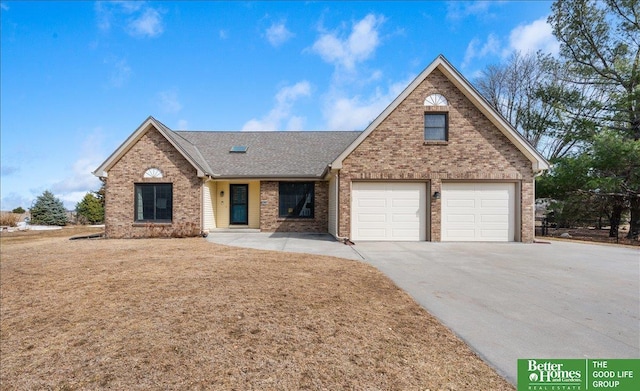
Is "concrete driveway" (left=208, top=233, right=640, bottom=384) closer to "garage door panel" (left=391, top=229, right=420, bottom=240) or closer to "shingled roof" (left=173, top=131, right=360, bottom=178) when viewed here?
"garage door panel" (left=391, top=229, right=420, bottom=240)

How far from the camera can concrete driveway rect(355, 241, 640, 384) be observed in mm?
3570

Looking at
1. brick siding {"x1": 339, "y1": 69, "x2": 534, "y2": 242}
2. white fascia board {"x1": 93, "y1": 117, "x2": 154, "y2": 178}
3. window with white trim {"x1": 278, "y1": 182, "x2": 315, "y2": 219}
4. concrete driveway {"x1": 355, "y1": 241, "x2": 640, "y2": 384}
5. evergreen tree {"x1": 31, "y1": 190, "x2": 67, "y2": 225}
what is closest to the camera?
concrete driveway {"x1": 355, "y1": 241, "x2": 640, "y2": 384}

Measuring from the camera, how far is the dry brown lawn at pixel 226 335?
2.92 meters

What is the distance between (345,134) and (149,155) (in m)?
11.8

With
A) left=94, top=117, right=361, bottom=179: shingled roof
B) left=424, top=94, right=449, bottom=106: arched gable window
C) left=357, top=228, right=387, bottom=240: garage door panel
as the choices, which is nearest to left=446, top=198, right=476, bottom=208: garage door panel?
left=357, top=228, right=387, bottom=240: garage door panel

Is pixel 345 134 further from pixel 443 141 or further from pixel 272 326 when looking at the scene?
pixel 272 326

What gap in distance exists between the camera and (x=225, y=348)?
11.4 ft

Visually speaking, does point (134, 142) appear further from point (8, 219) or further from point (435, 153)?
point (8, 219)

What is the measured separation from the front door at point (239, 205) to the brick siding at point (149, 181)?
109 inches

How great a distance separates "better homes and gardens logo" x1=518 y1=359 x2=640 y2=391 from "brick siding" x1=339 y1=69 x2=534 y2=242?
938cm

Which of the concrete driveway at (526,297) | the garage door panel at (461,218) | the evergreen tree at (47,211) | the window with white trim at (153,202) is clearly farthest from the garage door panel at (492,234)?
the evergreen tree at (47,211)

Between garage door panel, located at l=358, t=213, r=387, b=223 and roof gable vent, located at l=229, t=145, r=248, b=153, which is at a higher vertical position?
roof gable vent, located at l=229, t=145, r=248, b=153

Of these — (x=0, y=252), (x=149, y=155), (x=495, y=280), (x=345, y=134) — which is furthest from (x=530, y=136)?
(x=0, y=252)

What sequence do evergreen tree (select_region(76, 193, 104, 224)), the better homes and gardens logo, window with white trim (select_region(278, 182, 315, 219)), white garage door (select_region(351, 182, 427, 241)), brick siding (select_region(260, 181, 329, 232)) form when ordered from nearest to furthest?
1. the better homes and gardens logo
2. white garage door (select_region(351, 182, 427, 241))
3. brick siding (select_region(260, 181, 329, 232))
4. window with white trim (select_region(278, 182, 315, 219))
5. evergreen tree (select_region(76, 193, 104, 224))
